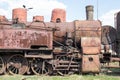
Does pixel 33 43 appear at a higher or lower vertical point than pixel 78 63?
higher

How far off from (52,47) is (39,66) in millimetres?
1134

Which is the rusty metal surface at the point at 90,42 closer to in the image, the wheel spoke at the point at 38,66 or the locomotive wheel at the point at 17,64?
the wheel spoke at the point at 38,66

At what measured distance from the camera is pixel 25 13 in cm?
1683

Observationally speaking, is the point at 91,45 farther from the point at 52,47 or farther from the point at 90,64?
the point at 52,47

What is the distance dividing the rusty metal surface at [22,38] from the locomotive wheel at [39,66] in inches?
31.6

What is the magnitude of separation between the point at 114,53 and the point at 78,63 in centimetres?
226

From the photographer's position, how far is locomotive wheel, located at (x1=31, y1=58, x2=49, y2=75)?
14781 millimetres

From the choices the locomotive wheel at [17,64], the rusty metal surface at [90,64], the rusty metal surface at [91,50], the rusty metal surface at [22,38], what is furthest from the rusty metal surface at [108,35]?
the locomotive wheel at [17,64]

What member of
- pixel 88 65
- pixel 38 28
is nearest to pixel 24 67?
pixel 38 28

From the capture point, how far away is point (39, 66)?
1483cm

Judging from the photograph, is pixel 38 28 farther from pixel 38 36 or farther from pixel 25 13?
pixel 25 13

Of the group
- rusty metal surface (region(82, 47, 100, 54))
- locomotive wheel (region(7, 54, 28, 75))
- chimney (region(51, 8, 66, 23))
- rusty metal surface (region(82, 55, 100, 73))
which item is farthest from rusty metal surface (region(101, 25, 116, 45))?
locomotive wheel (region(7, 54, 28, 75))

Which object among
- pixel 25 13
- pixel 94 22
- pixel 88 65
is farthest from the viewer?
pixel 25 13

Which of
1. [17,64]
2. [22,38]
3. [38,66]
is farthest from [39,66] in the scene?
[22,38]
